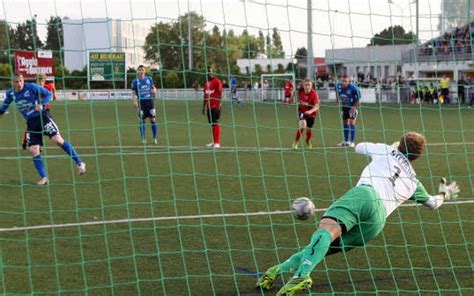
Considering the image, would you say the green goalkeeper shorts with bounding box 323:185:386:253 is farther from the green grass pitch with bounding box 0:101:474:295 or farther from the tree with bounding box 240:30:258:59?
the tree with bounding box 240:30:258:59

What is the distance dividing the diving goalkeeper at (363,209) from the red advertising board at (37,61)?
2709 mm

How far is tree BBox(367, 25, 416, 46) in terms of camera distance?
6.15 m

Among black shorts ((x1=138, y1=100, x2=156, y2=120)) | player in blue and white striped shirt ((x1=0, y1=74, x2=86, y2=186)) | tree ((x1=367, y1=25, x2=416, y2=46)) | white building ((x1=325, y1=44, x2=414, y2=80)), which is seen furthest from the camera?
black shorts ((x1=138, y1=100, x2=156, y2=120))

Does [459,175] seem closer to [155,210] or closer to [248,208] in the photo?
[248,208]

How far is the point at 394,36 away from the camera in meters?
6.32

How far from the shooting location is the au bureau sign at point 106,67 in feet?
19.5

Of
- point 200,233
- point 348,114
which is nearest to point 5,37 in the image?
point 200,233

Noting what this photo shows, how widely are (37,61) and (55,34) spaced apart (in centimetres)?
73

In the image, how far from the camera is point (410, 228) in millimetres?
6914

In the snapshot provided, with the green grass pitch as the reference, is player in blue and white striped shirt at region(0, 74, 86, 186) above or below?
above

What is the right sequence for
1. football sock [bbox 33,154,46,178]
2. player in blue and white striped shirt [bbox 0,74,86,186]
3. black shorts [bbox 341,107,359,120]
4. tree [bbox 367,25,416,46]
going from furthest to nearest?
black shorts [bbox 341,107,359,120]
football sock [bbox 33,154,46,178]
player in blue and white striped shirt [bbox 0,74,86,186]
tree [bbox 367,25,416,46]

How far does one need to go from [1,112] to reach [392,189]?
6.95m

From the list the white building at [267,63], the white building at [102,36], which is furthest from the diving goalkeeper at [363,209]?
the white building at [102,36]

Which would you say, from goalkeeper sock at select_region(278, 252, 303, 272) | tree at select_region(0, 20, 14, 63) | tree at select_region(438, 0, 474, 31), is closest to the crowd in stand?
tree at select_region(438, 0, 474, 31)
